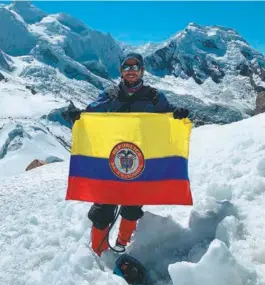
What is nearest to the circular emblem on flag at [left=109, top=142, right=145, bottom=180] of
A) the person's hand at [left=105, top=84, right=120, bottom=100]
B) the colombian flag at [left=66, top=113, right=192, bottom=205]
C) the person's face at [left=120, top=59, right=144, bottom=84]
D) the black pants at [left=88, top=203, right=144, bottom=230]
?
the colombian flag at [left=66, top=113, right=192, bottom=205]

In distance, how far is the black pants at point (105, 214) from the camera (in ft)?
20.0

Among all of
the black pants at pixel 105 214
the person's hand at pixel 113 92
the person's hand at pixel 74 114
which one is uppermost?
the person's hand at pixel 113 92

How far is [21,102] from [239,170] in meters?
121

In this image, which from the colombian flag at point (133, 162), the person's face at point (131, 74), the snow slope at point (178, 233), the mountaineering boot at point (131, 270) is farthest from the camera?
the person's face at point (131, 74)

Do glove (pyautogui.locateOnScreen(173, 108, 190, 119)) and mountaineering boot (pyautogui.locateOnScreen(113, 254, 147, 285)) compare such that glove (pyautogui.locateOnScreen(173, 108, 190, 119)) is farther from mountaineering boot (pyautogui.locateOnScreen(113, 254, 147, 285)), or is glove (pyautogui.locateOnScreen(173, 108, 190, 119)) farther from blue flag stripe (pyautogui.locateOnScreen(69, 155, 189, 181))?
mountaineering boot (pyautogui.locateOnScreen(113, 254, 147, 285))

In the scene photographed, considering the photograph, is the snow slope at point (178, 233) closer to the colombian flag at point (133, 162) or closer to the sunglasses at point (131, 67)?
the colombian flag at point (133, 162)

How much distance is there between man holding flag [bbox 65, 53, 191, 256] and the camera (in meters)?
6.10

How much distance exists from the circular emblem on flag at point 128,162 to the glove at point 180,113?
65 centimetres

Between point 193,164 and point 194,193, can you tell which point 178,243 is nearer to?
point 194,193

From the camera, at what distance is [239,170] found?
7.18m

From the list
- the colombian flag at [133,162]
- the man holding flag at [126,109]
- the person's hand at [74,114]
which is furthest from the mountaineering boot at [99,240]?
the person's hand at [74,114]

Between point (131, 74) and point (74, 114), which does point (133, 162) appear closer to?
point (74, 114)

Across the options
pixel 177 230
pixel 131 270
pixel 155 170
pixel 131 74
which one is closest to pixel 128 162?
pixel 155 170

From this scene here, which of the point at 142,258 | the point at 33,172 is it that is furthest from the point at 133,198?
the point at 33,172
